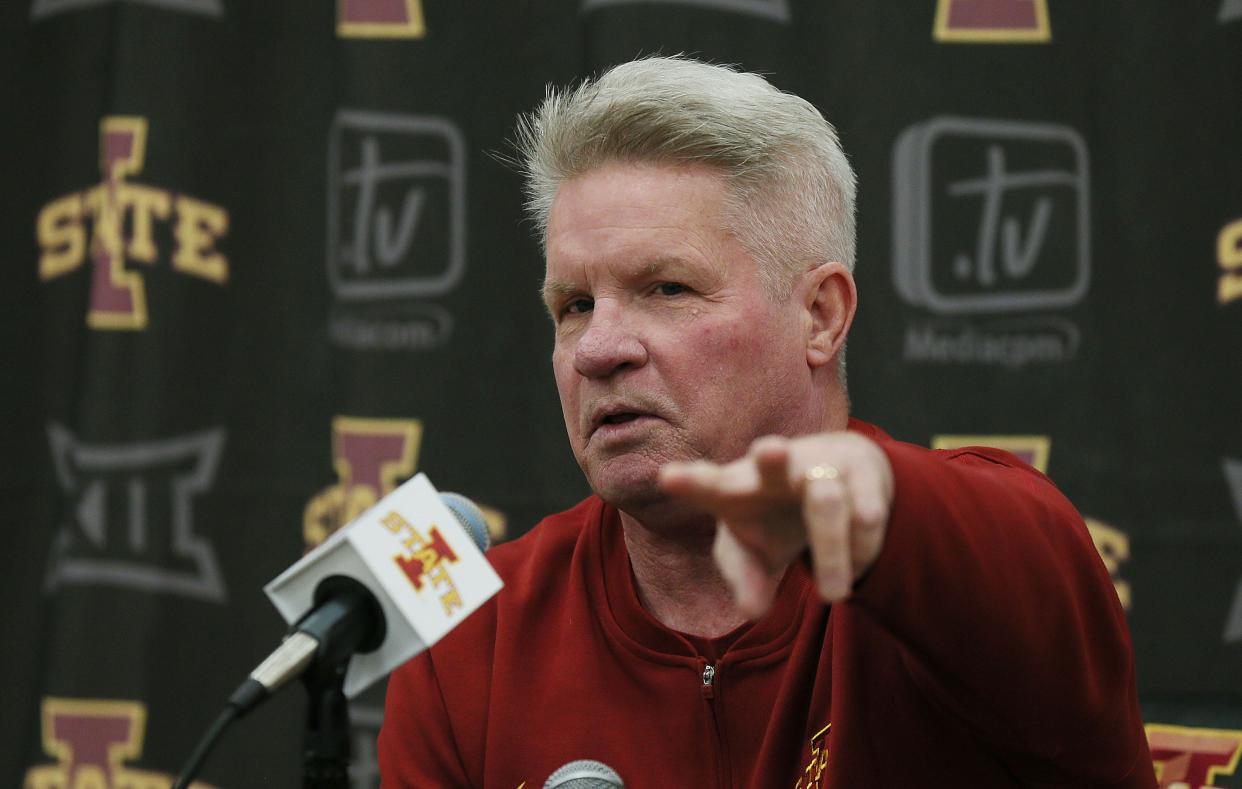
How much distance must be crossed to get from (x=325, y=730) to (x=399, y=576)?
125mm

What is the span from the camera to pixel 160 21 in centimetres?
258

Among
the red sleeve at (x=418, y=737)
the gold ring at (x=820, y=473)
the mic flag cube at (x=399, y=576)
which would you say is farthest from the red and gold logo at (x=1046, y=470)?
the gold ring at (x=820, y=473)

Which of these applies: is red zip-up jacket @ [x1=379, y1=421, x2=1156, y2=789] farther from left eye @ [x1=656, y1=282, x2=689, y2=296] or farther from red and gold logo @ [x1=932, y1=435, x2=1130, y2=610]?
red and gold logo @ [x1=932, y1=435, x2=1130, y2=610]

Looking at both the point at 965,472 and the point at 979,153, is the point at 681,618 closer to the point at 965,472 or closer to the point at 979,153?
the point at 965,472

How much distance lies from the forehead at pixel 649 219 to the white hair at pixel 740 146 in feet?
0.06

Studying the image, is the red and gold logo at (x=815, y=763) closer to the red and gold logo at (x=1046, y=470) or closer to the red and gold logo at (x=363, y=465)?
the red and gold logo at (x=1046, y=470)

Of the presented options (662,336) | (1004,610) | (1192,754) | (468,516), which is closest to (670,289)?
(662,336)

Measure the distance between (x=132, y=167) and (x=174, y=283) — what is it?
259 millimetres

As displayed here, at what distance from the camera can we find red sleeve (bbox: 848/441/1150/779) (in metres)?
0.85

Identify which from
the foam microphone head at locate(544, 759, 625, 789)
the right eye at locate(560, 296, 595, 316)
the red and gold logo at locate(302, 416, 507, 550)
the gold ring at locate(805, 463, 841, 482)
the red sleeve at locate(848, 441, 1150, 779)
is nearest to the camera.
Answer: the gold ring at locate(805, 463, 841, 482)

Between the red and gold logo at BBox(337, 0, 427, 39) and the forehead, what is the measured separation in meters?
1.20

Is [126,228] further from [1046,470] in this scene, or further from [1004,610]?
[1004,610]

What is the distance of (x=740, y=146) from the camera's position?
1.47 m

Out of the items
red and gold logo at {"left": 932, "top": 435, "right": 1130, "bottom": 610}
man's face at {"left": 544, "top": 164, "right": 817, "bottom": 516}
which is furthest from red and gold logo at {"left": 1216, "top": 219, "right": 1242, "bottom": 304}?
man's face at {"left": 544, "top": 164, "right": 817, "bottom": 516}
